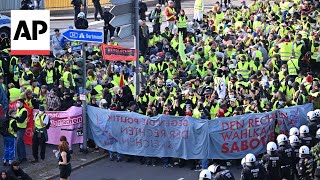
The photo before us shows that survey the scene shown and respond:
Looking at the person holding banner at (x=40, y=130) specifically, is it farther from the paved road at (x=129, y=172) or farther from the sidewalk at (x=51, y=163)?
the paved road at (x=129, y=172)

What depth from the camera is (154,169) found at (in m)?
24.6

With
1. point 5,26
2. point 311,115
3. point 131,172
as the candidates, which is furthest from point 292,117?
point 5,26

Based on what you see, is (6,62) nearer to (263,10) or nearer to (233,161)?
(233,161)

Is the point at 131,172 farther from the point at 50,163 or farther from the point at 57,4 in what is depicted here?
the point at 57,4

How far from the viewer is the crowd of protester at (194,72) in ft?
84.5

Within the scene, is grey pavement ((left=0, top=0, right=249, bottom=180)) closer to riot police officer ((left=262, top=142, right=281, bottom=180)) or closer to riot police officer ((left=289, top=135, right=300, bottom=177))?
riot police officer ((left=289, top=135, right=300, bottom=177))

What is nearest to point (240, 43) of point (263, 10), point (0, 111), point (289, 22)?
point (289, 22)

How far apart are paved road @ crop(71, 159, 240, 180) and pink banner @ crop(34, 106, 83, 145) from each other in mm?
1200

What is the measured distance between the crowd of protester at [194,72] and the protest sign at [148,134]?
0.31 meters

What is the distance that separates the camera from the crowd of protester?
25.8 m

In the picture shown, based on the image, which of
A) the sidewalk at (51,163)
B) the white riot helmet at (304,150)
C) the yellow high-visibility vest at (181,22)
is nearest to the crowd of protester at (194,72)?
the yellow high-visibility vest at (181,22)

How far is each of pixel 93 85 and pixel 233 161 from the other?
17.2 feet

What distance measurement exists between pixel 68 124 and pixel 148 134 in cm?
244

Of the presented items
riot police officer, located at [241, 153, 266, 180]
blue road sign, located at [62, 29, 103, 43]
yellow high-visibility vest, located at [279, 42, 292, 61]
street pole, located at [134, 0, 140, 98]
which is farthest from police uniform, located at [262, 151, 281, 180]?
→ yellow high-visibility vest, located at [279, 42, 292, 61]
